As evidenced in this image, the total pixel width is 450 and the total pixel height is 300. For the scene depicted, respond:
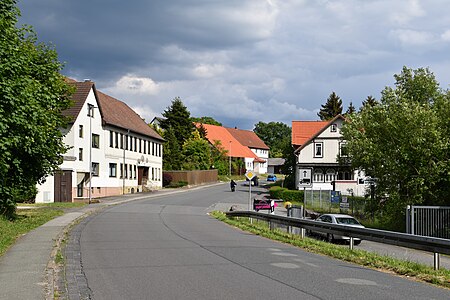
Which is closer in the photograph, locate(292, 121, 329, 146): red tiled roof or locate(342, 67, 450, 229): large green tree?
locate(342, 67, 450, 229): large green tree

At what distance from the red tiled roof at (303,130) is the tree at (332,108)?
41410mm

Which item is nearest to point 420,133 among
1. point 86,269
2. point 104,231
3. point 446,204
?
point 446,204

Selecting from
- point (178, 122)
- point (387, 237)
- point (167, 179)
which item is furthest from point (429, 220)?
point (178, 122)

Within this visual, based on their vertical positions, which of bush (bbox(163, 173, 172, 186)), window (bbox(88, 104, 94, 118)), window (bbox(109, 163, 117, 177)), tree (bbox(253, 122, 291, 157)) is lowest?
bush (bbox(163, 173, 172, 186))

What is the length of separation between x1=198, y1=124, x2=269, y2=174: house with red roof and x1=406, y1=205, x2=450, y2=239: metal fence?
80188 mm

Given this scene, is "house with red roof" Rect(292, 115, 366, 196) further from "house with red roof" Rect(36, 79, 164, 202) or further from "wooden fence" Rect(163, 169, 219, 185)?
"house with red roof" Rect(36, 79, 164, 202)

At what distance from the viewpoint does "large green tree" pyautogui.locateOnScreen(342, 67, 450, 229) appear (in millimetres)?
30516

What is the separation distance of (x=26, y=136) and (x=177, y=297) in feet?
42.3

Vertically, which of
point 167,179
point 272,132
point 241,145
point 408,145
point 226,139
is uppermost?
point 272,132

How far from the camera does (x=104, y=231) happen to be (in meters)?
21.7

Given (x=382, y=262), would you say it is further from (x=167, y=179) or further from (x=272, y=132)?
(x=272, y=132)

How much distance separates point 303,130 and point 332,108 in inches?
1772

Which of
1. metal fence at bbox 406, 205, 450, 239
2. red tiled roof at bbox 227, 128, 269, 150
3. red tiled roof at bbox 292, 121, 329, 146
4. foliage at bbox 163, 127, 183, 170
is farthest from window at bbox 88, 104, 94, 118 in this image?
red tiled roof at bbox 227, 128, 269, 150

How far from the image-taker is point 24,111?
1806 cm
